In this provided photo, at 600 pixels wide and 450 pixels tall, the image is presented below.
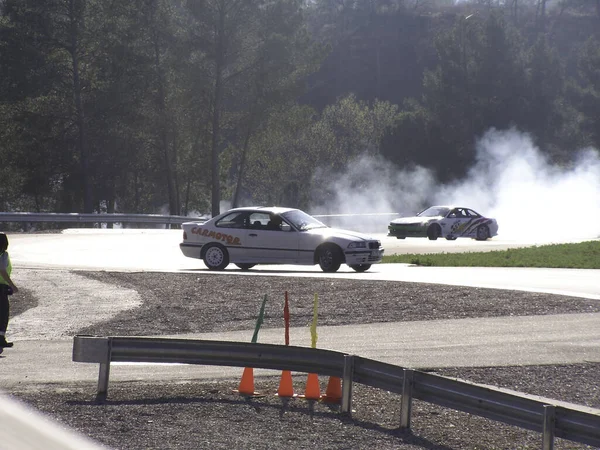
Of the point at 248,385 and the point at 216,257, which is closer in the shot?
the point at 248,385

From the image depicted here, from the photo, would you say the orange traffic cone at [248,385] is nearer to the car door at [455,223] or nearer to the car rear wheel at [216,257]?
the car rear wheel at [216,257]

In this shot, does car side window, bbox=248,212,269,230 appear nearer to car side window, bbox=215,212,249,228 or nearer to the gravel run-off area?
car side window, bbox=215,212,249,228

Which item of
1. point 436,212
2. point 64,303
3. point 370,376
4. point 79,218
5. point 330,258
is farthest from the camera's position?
point 79,218

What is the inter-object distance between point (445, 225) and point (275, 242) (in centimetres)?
1637

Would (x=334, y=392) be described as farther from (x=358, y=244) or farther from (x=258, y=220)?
(x=258, y=220)

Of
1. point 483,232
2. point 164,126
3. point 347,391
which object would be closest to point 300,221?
point 347,391

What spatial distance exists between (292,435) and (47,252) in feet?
71.0

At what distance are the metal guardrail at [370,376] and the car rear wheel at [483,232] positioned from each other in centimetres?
2991

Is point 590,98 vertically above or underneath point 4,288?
above

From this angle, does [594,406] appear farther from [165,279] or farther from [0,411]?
[165,279]

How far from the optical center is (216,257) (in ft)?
76.9

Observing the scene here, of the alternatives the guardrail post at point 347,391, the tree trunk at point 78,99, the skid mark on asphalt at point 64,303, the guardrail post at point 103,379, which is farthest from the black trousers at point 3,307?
the tree trunk at point 78,99

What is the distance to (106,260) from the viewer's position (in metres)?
26.8

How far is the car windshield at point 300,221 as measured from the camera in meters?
22.9
